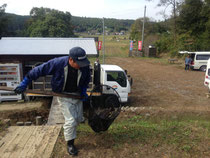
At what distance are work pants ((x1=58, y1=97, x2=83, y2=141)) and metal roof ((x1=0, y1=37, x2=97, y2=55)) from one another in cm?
677

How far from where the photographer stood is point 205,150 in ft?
10.8

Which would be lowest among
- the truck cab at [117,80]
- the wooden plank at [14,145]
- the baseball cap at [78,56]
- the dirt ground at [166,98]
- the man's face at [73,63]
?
the dirt ground at [166,98]

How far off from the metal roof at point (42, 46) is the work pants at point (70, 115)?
6770 millimetres

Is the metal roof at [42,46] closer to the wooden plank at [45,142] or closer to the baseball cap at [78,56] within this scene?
the wooden plank at [45,142]

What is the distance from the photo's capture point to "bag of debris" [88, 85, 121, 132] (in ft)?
11.3

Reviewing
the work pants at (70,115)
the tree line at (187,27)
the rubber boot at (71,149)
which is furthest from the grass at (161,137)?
the tree line at (187,27)

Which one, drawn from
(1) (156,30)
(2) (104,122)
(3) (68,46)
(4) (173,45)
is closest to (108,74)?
(3) (68,46)

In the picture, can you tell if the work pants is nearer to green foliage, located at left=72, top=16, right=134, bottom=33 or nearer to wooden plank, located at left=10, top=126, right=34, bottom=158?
wooden plank, located at left=10, top=126, right=34, bottom=158

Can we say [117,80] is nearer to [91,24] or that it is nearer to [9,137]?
[9,137]

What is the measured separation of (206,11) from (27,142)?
32792 millimetres

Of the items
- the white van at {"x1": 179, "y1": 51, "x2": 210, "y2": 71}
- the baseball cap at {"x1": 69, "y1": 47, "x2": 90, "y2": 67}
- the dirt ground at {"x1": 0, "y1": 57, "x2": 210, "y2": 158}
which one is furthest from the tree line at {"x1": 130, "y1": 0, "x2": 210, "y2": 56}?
the baseball cap at {"x1": 69, "y1": 47, "x2": 90, "y2": 67}

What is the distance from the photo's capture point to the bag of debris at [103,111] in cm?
343

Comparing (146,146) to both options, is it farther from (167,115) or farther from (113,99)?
(167,115)

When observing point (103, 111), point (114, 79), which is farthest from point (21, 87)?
point (114, 79)
